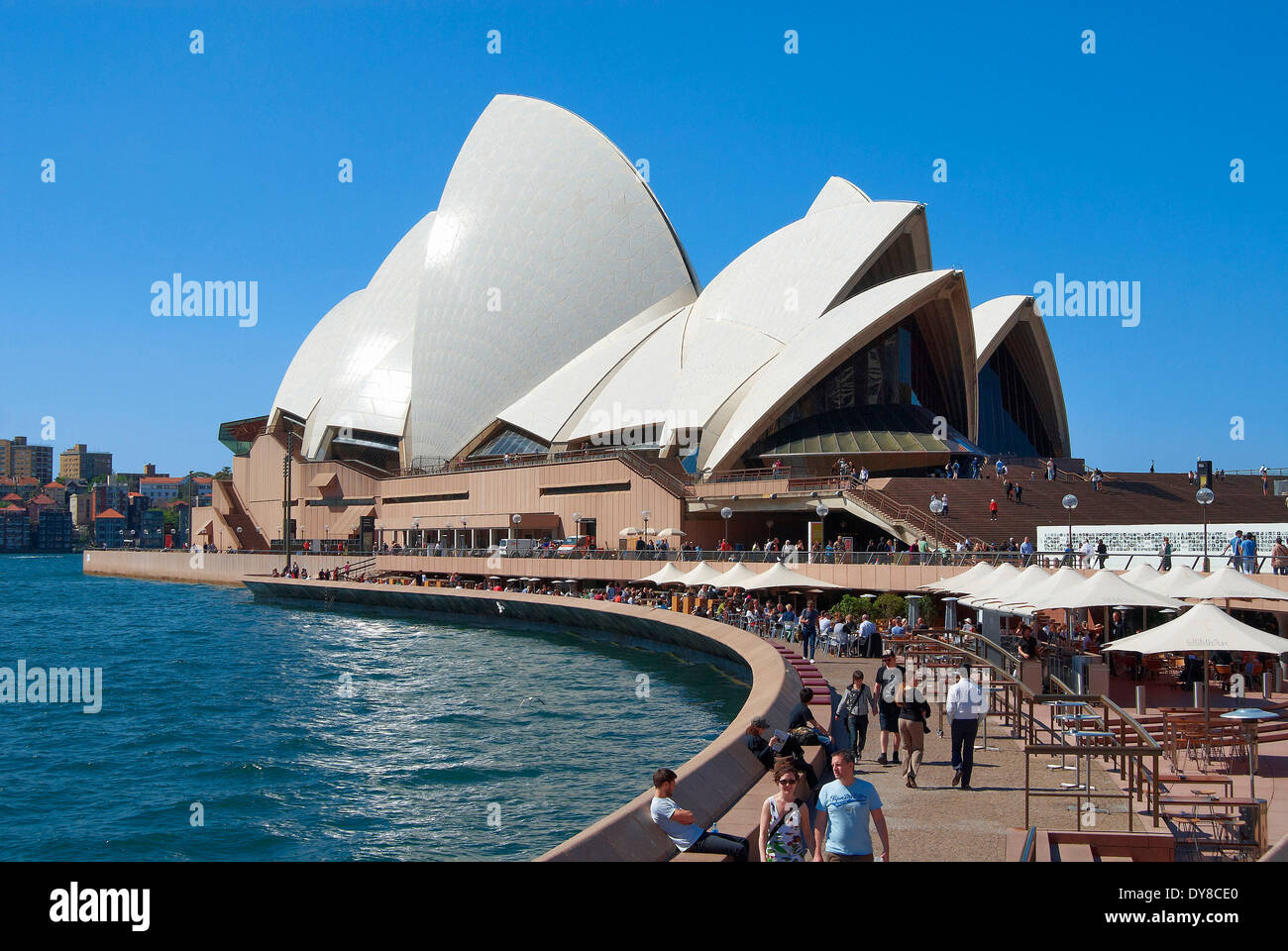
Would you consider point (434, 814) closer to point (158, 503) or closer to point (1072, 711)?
point (1072, 711)

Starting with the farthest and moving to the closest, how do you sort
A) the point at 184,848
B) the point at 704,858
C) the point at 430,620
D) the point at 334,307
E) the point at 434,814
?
the point at 334,307 < the point at 430,620 < the point at 434,814 < the point at 184,848 < the point at 704,858

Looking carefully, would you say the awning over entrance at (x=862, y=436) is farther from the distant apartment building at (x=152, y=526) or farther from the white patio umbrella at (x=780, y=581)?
the distant apartment building at (x=152, y=526)

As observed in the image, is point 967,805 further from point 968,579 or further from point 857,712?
point 968,579

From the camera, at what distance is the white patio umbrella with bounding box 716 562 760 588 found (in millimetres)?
23312

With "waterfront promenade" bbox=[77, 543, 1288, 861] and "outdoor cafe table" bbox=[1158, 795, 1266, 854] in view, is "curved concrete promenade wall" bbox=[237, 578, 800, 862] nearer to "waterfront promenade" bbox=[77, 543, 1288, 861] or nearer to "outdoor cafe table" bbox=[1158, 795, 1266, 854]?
"waterfront promenade" bbox=[77, 543, 1288, 861]

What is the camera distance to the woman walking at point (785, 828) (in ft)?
19.8

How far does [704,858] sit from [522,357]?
151ft

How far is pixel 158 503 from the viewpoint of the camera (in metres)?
184

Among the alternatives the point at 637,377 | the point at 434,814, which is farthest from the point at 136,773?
the point at 637,377

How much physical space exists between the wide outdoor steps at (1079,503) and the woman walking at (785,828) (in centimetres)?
2314

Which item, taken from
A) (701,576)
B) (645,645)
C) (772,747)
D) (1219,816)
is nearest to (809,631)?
(701,576)

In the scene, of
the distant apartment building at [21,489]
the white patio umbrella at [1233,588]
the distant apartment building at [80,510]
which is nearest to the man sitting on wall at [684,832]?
the white patio umbrella at [1233,588]

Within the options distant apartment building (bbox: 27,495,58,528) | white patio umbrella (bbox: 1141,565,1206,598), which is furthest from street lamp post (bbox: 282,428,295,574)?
distant apartment building (bbox: 27,495,58,528)

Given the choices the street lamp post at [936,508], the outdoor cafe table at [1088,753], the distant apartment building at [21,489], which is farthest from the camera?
the distant apartment building at [21,489]
